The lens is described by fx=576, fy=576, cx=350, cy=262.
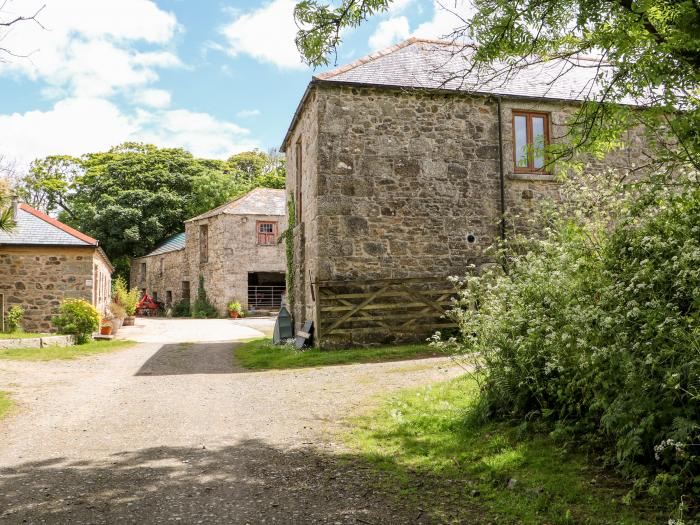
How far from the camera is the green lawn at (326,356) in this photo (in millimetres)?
11477

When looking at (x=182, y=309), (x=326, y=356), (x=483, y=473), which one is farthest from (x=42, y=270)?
(x=483, y=473)

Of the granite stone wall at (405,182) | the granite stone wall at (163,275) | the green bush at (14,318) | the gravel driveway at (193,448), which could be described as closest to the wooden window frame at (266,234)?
the granite stone wall at (163,275)

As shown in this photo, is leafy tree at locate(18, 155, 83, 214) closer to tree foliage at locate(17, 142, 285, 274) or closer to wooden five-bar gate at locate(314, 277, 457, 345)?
tree foliage at locate(17, 142, 285, 274)

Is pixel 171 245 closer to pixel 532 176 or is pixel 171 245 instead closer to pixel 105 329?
pixel 105 329

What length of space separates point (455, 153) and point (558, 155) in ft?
28.4

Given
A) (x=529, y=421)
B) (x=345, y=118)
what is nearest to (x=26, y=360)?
(x=345, y=118)

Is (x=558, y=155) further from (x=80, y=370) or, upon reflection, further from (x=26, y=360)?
(x=26, y=360)

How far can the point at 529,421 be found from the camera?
5.22 m

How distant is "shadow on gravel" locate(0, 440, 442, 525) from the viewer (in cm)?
382

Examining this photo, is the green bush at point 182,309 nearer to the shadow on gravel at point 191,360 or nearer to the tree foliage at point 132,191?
the tree foliage at point 132,191

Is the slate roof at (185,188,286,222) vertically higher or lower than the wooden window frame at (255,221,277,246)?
higher

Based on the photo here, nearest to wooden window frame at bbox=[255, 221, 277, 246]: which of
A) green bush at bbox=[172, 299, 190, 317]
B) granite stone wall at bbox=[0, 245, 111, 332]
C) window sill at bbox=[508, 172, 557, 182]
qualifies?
green bush at bbox=[172, 299, 190, 317]

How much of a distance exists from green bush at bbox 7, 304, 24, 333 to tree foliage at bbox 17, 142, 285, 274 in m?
21.6

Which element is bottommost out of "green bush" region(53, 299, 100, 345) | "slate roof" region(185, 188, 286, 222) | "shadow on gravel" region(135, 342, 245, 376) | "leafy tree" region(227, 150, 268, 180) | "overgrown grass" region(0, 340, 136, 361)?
"shadow on gravel" region(135, 342, 245, 376)
